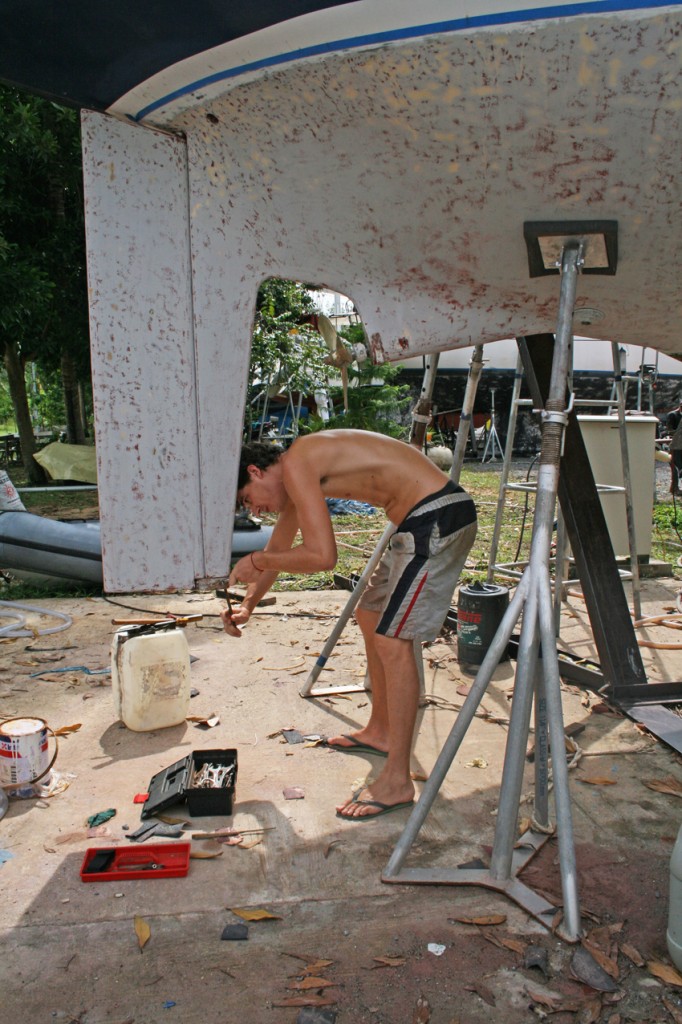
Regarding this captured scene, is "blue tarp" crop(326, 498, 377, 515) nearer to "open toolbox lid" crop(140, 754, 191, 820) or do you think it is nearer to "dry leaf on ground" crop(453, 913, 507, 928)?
"open toolbox lid" crop(140, 754, 191, 820)

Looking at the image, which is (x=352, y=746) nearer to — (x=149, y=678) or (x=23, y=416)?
(x=149, y=678)

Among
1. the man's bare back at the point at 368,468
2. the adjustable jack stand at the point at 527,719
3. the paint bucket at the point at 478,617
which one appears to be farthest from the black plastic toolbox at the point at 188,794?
the paint bucket at the point at 478,617

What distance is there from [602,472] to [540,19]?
512 centimetres

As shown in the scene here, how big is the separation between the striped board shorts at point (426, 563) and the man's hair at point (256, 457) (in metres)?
0.70

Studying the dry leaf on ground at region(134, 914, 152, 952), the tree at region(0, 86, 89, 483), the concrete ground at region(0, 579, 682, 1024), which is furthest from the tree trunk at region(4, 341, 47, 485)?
the dry leaf on ground at region(134, 914, 152, 952)

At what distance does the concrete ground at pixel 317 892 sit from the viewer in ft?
7.72

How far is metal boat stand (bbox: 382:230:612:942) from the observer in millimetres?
2752

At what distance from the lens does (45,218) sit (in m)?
13.4

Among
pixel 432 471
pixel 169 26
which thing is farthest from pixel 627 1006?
pixel 169 26

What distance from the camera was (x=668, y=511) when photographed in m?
11.3

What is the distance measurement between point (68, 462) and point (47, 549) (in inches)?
316

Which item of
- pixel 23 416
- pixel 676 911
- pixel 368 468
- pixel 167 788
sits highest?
pixel 368 468

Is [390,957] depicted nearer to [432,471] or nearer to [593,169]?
[432,471]

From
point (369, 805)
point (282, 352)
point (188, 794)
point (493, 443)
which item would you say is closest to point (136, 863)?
point (188, 794)
